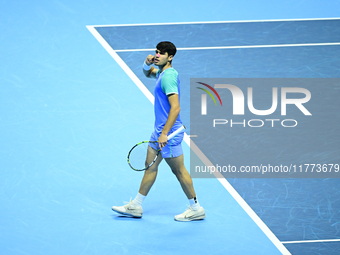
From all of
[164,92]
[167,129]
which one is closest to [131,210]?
[167,129]

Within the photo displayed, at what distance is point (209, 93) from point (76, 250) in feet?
14.2

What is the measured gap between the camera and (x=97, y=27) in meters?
9.86

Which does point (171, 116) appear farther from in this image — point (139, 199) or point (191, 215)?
point (191, 215)

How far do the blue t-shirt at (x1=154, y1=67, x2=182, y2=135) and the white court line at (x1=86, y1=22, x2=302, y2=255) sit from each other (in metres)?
1.43

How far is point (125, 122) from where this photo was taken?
7.67 metres

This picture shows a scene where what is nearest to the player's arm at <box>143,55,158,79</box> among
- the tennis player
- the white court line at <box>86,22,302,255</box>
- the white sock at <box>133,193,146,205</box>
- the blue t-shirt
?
the tennis player

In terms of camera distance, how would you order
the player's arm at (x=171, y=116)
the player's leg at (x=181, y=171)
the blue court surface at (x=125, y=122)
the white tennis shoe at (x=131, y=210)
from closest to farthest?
1. the player's arm at (x=171, y=116)
2. the blue court surface at (x=125, y=122)
3. the player's leg at (x=181, y=171)
4. the white tennis shoe at (x=131, y=210)

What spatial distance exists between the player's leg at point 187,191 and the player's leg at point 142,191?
0.19 m

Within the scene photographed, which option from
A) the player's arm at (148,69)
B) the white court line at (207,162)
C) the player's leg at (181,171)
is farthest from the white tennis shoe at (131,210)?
the player's arm at (148,69)

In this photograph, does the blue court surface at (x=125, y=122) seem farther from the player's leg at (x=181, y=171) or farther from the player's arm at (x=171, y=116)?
the player's arm at (x=171, y=116)

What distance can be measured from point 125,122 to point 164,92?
2.52 m

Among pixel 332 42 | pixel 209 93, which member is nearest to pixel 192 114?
pixel 209 93

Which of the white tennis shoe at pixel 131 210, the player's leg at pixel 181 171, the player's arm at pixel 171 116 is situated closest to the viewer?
the player's arm at pixel 171 116

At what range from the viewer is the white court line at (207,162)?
5.18 meters
